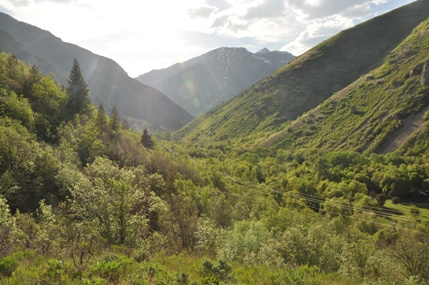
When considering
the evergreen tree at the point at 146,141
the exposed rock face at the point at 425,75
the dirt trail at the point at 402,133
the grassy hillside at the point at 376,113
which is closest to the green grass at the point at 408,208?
the dirt trail at the point at 402,133

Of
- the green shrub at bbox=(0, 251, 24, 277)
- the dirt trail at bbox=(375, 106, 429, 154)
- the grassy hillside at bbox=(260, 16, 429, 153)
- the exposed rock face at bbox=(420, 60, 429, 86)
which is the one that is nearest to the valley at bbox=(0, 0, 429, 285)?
the green shrub at bbox=(0, 251, 24, 277)

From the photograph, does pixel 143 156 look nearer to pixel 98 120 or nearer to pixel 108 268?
pixel 98 120

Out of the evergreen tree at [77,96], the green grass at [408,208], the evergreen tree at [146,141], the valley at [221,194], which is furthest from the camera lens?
the evergreen tree at [146,141]

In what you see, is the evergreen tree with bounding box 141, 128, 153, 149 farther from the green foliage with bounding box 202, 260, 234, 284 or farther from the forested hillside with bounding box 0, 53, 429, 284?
the green foliage with bounding box 202, 260, 234, 284

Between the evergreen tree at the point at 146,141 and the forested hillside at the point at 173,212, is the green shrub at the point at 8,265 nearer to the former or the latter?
the forested hillside at the point at 173,212

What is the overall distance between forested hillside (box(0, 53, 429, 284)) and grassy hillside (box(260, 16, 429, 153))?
1551 centimetres

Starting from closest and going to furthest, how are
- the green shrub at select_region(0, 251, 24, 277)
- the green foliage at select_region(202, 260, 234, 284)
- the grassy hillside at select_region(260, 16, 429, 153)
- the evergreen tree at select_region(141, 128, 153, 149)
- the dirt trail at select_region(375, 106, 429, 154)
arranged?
the green shrub at select_region(0, 251, 24, 277)
the green foliage at select_region(202, 260, 234, 284)
the evergreen tree at select_region(141, 128, 153, 149)
the dirt trail at select_region(375, 106, 429, 154)
the grassy hillside at select_region(260, 16, 429, 153)

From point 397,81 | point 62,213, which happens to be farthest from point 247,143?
point 62,213

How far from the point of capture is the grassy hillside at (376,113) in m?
113

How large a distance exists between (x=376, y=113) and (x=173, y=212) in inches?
5027

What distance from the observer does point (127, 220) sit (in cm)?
2059

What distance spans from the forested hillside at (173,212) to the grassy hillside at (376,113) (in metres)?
15.5

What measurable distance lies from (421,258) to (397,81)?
14398 cm

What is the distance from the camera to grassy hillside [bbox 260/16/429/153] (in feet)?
370
